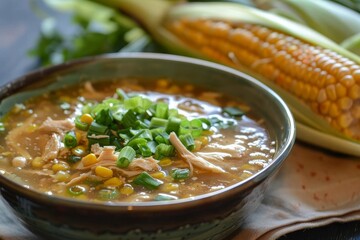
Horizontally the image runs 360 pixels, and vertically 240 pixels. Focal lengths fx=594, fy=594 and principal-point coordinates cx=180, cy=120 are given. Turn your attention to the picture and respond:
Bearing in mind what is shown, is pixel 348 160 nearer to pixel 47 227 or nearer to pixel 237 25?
pixel 237 25

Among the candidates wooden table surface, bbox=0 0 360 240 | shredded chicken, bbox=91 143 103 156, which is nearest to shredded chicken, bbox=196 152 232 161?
shredded chicken, bbox=91 143 103 156

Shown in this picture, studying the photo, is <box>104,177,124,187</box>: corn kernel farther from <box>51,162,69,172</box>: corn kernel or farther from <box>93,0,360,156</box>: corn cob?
<box>93,0,360,156</box>: corn cob

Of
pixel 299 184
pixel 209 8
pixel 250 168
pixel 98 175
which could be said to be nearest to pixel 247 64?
pixel 209 8

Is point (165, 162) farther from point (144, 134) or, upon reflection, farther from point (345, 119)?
point (345, 119)

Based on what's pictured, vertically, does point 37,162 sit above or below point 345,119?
above

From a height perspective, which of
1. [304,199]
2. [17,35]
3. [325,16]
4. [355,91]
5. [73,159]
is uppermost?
[17,35]

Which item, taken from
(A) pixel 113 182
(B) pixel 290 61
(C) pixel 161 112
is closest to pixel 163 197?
(A) pixel 113 182
